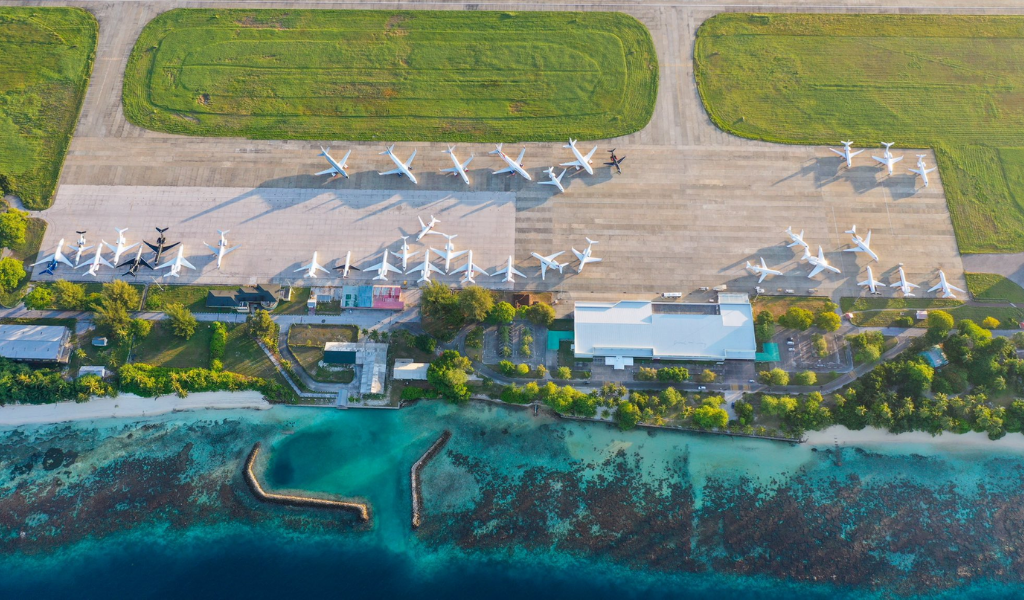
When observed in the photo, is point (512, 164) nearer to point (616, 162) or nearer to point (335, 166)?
point (616, 162)

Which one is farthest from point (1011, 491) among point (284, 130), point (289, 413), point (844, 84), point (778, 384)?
point (284, 130)

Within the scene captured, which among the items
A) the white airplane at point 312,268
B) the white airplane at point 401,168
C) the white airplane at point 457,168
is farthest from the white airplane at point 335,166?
the white airplane at point 457,168

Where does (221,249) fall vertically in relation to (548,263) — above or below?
above

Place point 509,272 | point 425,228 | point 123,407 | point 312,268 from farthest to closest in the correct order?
point 425,228 < point 312,268 < point 509,272 < point 123,407

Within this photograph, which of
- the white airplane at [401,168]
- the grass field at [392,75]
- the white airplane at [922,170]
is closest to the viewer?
the white airplane at [922,170]

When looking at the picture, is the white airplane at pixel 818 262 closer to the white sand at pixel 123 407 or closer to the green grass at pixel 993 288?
the green grass at pixel 993 288

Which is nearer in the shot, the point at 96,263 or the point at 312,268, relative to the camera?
the point at 312,268

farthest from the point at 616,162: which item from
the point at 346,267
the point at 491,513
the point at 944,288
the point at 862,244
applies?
the point at 491,513
